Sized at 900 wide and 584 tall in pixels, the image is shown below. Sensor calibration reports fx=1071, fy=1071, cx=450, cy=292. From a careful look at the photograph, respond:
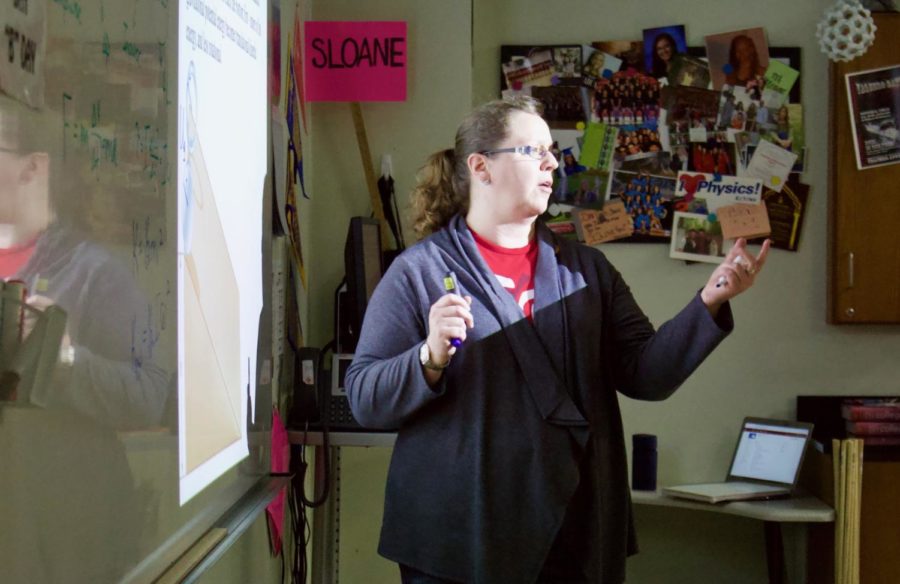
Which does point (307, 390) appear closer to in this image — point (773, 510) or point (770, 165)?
point (773, 510)

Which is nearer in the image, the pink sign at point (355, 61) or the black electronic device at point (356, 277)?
the black electronic device at point (356, 277)

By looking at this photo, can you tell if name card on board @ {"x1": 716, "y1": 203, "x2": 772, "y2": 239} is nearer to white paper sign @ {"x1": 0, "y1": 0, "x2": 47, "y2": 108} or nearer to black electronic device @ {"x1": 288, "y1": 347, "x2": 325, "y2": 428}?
black electronic device @ {"x1": 288, "y1": 347, "x2": 325, "y2": 428}

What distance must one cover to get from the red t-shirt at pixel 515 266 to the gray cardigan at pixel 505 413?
0.13ft

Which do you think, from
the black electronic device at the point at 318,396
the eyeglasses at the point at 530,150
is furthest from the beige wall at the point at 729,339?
the eyeglasses at the point at 530,150

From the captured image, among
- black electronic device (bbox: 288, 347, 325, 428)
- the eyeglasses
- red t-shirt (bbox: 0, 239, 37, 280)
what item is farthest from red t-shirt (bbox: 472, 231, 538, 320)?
red t-shirt (bbox: 0, 239, 37, 280)

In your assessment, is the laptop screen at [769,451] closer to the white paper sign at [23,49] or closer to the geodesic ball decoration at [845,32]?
the geodesic ball decoration at [845,32]

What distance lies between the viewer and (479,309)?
185 centimetres

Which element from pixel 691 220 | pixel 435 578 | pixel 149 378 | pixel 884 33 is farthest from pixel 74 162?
pixel 884 33

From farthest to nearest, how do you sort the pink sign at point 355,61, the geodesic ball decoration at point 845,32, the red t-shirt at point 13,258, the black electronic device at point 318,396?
the geodesic ball decoration at point 845,32
the pink sign at point 355,61
the black electronic device at point 318,396
the red t-shirt at point 13,258

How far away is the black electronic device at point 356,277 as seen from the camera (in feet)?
8.73

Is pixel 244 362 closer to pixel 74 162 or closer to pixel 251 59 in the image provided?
pixel 251 59

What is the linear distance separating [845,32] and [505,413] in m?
1.98

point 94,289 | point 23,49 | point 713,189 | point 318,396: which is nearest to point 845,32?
point 713,189

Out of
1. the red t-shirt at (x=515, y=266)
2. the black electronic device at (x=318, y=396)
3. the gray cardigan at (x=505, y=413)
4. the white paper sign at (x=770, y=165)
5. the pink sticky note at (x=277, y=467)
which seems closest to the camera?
the gray cardigan at (x=505, y=413)
